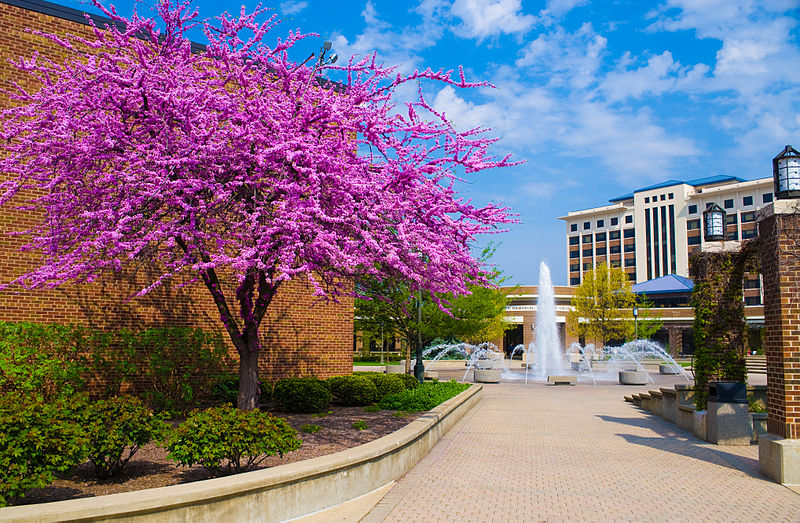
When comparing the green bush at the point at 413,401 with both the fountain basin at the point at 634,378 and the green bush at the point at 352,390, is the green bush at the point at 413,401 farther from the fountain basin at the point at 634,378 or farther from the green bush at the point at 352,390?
the fountain basin at the point at 634,378

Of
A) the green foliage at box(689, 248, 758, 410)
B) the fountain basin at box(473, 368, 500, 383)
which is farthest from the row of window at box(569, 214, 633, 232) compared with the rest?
the green foliage at box(689, 248, 758, 410)

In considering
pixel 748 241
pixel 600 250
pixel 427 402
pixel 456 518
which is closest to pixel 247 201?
pixel 456 518

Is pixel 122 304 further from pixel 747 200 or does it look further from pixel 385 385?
pixel 747 200

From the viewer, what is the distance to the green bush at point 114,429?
6684 mm

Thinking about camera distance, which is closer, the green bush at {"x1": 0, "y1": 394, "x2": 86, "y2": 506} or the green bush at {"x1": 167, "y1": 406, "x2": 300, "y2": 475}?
the green bush at {"x1": 0, "y1": 394, "x2": 86, "y2": 506}

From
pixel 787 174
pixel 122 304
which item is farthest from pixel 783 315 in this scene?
pixel 122 304

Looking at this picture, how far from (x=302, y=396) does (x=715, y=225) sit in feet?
32.2

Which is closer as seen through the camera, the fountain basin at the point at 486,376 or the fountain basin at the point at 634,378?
the fountain basin at the point at 634,378

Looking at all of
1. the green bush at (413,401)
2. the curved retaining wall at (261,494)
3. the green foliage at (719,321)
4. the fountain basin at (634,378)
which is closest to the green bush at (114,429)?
the curved retaining wall at (261,494)

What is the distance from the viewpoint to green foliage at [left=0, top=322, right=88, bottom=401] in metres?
9.27

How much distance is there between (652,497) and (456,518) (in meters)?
2.77

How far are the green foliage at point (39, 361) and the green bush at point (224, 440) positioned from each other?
3042 mm

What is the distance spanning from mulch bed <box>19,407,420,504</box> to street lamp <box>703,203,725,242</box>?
7.90m

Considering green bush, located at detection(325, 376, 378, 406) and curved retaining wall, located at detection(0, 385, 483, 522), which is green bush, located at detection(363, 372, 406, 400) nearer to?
green bush, located at detection(325, 376, 378, 406)
